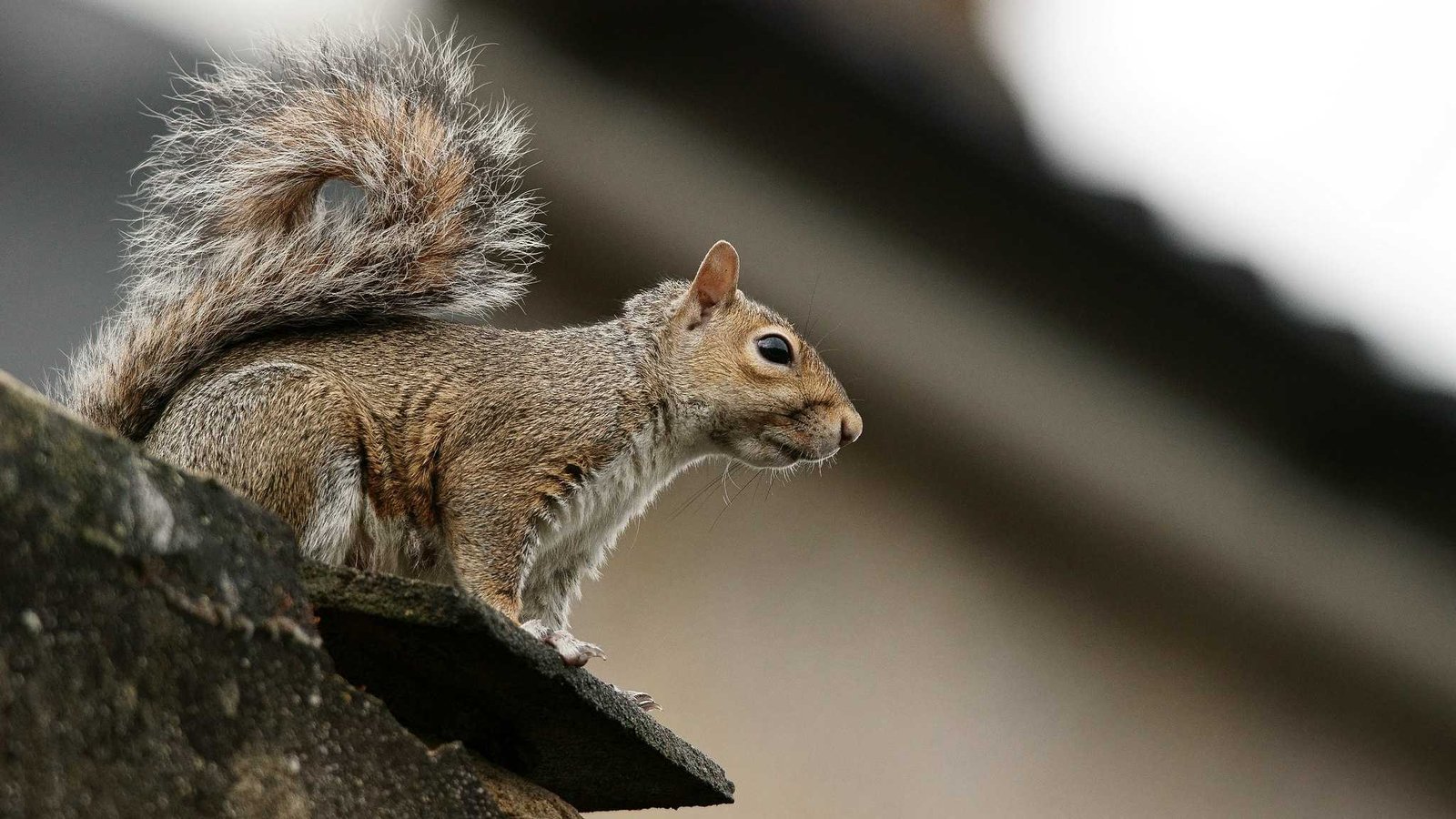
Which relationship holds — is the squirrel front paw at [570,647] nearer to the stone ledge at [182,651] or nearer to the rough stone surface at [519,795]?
the rough stone surface at [519,795]

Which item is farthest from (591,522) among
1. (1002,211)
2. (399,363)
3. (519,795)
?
(1002,211)

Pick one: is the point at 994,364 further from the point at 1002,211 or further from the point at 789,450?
the point at 789,450

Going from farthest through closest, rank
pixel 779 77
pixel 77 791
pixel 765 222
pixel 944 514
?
pixel 944 514 < pixel 765 222 < pixel 779 77 < pixel 77 791

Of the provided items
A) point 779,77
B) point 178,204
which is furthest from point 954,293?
point 178,204

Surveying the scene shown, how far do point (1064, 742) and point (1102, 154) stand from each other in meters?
1.55

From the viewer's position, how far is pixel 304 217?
1.50 meters

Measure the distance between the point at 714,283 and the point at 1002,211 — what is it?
2.38 ft

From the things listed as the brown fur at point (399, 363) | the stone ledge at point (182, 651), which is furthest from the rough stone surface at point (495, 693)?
the brown fur at point (399, 363)

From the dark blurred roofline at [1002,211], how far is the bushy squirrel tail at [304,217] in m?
0.49

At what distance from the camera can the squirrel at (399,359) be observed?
4.29 feet

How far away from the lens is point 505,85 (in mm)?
2152

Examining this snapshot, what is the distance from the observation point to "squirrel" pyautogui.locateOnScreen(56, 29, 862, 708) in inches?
51.4

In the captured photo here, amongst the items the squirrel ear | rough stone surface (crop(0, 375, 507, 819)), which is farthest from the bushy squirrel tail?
rough stone surface (crop(0, 375, 507, 819))

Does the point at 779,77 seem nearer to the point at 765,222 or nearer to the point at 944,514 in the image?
the point at 765,222
